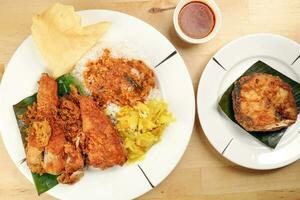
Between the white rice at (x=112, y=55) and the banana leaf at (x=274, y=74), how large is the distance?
0.34 meters

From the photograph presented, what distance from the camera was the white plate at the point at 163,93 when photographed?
2.04 metres

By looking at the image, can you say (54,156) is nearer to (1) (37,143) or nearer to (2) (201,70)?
(1) (37,143)

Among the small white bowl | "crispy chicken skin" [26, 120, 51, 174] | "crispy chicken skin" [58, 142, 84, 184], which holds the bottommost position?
"crispy chicken skin" [58, 142, 84, 184]

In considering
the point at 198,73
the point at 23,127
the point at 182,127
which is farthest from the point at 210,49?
the point at 23,127

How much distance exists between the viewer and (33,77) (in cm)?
206

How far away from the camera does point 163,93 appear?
2.10 meters

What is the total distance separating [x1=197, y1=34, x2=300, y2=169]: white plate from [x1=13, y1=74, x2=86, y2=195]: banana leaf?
0.62 m

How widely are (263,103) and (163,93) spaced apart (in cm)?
49

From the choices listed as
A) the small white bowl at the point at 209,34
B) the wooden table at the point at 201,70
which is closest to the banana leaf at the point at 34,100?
the wooden table at the point at 201,70

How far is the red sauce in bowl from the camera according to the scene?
7.07ft

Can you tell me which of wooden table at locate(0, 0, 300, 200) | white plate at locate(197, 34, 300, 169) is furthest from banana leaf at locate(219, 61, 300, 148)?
wooden table at locate(0, 0, 300, 200)

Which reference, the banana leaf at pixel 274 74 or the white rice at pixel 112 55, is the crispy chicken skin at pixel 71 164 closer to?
the white rice at pixel 112 55

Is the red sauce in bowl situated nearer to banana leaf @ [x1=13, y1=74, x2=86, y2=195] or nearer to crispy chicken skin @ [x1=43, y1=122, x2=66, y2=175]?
banana leaf @ [x1=13, y1=74, x2=86, y2=195]

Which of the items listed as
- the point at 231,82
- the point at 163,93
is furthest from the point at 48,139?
the point at 231,82
